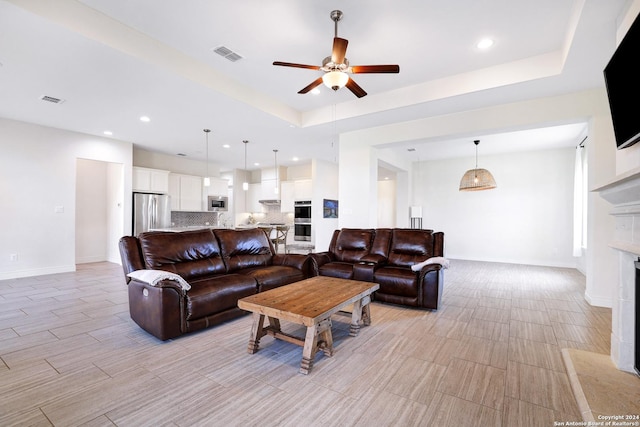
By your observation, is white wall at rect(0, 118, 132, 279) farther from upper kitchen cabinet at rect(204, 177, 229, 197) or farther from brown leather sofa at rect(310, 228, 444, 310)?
brown leather sofa at rect(310, 228, 444, 310)

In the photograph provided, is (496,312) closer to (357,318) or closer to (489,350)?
(489,350)

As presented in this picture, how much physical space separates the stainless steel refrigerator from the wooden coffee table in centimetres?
546

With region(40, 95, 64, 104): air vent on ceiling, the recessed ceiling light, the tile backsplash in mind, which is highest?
the recessed ceiling light

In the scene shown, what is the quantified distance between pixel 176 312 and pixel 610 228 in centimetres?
524

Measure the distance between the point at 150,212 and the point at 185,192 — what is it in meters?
1.31

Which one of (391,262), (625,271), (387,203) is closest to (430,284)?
(391,262)

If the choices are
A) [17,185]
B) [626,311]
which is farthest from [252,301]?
[17,185]

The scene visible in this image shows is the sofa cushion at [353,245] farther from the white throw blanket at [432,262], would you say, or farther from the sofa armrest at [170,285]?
the sofa armrest at [170,285]

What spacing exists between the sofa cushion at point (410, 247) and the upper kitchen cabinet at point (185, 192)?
609 centimetres

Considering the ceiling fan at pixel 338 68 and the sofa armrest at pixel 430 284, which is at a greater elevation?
the ceiling fan at pixel 338 68

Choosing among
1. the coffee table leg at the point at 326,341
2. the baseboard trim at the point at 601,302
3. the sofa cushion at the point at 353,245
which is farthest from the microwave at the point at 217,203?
the baseboard trim at the point at 601,302

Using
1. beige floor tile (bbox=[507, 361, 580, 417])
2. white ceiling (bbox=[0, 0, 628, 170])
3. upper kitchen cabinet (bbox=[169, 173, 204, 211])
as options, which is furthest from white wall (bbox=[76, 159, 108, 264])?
beige floor tile (bbox=[507, 361, 580, 417])

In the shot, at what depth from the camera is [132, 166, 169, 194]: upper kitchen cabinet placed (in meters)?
6.75

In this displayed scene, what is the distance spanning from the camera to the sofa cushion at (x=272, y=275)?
3.37 meters
